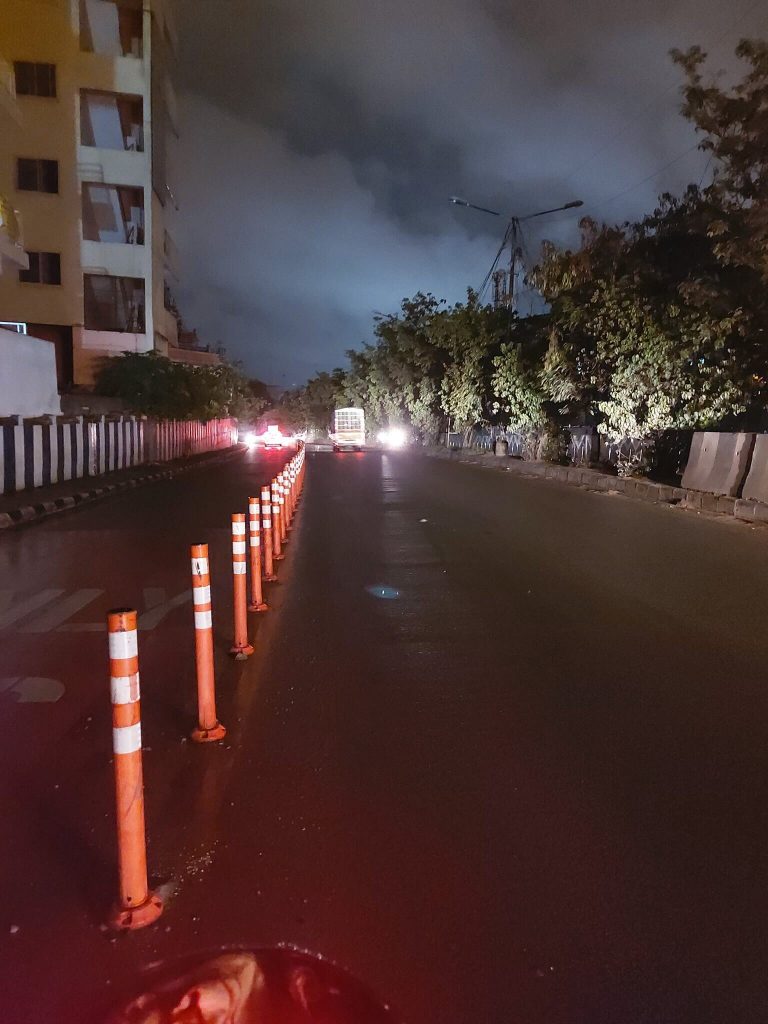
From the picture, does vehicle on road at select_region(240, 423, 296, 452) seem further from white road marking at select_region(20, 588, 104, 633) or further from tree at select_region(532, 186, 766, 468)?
white road marking at select_region(20, 588, 104, 633)

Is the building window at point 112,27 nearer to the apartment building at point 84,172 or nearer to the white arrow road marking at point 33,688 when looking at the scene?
the apartment building at point 84,172

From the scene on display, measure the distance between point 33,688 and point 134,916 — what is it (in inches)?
130

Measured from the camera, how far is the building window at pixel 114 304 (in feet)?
130

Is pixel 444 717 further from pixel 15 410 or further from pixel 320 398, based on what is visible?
pixel 320 398

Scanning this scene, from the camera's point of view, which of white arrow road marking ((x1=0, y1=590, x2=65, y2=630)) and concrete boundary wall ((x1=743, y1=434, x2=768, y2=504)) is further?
concrete boundary wall ((x1=743, y1=434, x2=768, y2=504))

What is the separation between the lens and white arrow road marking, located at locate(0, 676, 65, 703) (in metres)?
5.89

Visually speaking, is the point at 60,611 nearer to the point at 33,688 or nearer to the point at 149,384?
the point at 33,688

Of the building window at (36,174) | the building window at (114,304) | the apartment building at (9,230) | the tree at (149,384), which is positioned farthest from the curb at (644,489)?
the building window at (36,174)

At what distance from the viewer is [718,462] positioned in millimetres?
18250

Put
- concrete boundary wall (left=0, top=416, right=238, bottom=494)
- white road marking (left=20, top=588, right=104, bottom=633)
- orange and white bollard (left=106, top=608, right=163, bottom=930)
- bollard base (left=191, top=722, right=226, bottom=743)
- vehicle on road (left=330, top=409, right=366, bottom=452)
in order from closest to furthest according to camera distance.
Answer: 1. orange and white bollard (left=106, top=608, right=163, bottom=930)
2. bollard base (left=191, top=722, right=226, bottom=743)
3. white road marking (left=20, top=588, right=104, bottom=633)
4. concrete boundary wall (left=0, top=416, right=238, bottom=494)
5. vehicle on road (left=330, top=409, right=366, bottom=452)

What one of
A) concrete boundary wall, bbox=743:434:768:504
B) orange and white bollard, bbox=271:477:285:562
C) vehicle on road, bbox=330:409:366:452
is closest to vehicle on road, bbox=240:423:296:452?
vehicle on road, bbox=330:409:366:452

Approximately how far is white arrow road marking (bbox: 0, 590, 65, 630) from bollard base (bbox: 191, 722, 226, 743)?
12.2 feet

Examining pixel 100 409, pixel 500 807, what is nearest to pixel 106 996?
pixel 500 807

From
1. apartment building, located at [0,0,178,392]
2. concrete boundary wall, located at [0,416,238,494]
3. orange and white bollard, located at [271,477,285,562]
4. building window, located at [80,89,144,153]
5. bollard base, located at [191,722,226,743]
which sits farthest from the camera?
building window, located at [80,89,144,153]
